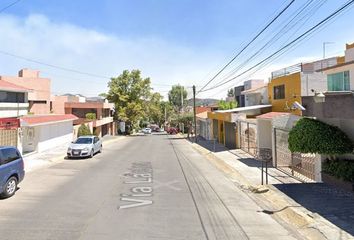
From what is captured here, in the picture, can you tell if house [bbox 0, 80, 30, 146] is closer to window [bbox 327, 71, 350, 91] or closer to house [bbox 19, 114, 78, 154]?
house [bbox 19, 114, 78, 154]

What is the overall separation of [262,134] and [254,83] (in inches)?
1319

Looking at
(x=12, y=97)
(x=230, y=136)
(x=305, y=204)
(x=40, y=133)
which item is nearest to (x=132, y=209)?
(x=305, y=204)

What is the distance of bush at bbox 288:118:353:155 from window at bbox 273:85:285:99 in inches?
617

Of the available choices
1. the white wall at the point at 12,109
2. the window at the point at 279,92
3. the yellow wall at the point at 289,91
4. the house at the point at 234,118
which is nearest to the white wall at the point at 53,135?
the white wall at the point at 12,109

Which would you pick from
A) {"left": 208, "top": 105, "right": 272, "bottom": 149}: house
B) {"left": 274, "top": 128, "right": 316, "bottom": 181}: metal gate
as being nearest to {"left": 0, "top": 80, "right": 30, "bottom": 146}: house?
{"left": 274, "top": 128, "right": 316, "bottom": 181}: metal gate

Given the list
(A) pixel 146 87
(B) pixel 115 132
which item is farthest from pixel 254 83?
(B) pixel 115 132

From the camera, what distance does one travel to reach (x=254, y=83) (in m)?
56.6

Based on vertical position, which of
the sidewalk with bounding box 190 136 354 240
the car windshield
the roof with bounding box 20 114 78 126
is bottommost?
the sidewalk with bounding box 190 136 354 240

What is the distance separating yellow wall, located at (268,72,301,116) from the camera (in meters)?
27.3

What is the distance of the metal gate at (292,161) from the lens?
16.5 metres

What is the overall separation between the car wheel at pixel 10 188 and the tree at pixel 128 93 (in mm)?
51666

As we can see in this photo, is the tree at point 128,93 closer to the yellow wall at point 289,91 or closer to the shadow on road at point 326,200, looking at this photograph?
the yellow wall at point 289,91

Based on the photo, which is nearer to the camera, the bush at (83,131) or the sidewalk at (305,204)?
the sidewalk at (305,204)

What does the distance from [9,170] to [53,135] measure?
21100 mm
